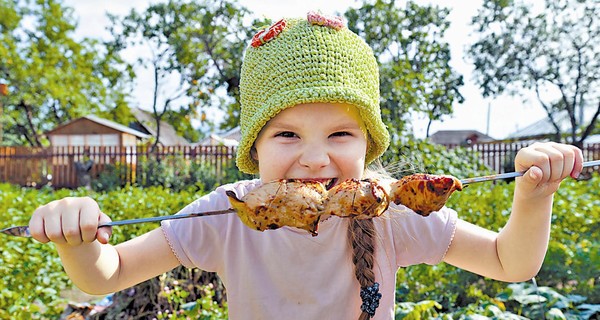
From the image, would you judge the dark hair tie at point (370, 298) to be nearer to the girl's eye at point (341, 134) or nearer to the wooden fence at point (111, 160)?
the girl's eye at point (341, 134)

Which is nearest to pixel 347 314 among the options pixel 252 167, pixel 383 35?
pixel 252 167

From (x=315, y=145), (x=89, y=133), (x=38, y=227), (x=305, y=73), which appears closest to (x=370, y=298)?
(x=315, y=145)

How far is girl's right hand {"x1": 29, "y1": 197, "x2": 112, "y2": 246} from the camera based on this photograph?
136 cm

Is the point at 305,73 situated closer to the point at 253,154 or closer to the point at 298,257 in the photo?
the point at 253,154

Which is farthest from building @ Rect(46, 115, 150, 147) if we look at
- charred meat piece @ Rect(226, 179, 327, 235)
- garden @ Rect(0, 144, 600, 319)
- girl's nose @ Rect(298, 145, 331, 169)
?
charred meat piece @ Rect(226, 179, 327, 235)

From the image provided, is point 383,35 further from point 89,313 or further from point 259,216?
point 259,216

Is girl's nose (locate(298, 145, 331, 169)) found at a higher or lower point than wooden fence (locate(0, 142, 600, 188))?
higher

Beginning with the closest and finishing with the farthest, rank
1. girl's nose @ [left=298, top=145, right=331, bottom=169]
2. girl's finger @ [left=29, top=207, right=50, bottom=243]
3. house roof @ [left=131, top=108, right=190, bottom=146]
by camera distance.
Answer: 1. girl's finger @ [left=29, top=207, right=50, bottom=243]
2. girl's nose @ [left=298, top=145, right=331, bottom=169]
3. house roof @ [left=131, top=108, right=190, bottom=146]

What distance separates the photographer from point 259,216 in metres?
1.45

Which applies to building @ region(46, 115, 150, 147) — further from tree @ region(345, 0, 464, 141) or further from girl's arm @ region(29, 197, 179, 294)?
girl's arm @ region(29, 197, 179, 294)

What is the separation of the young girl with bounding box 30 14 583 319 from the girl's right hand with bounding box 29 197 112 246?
19 centimetres

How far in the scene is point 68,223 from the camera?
53.7 inches

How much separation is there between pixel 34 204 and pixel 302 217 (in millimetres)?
5317

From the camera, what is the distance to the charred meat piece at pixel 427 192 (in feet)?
4.83
